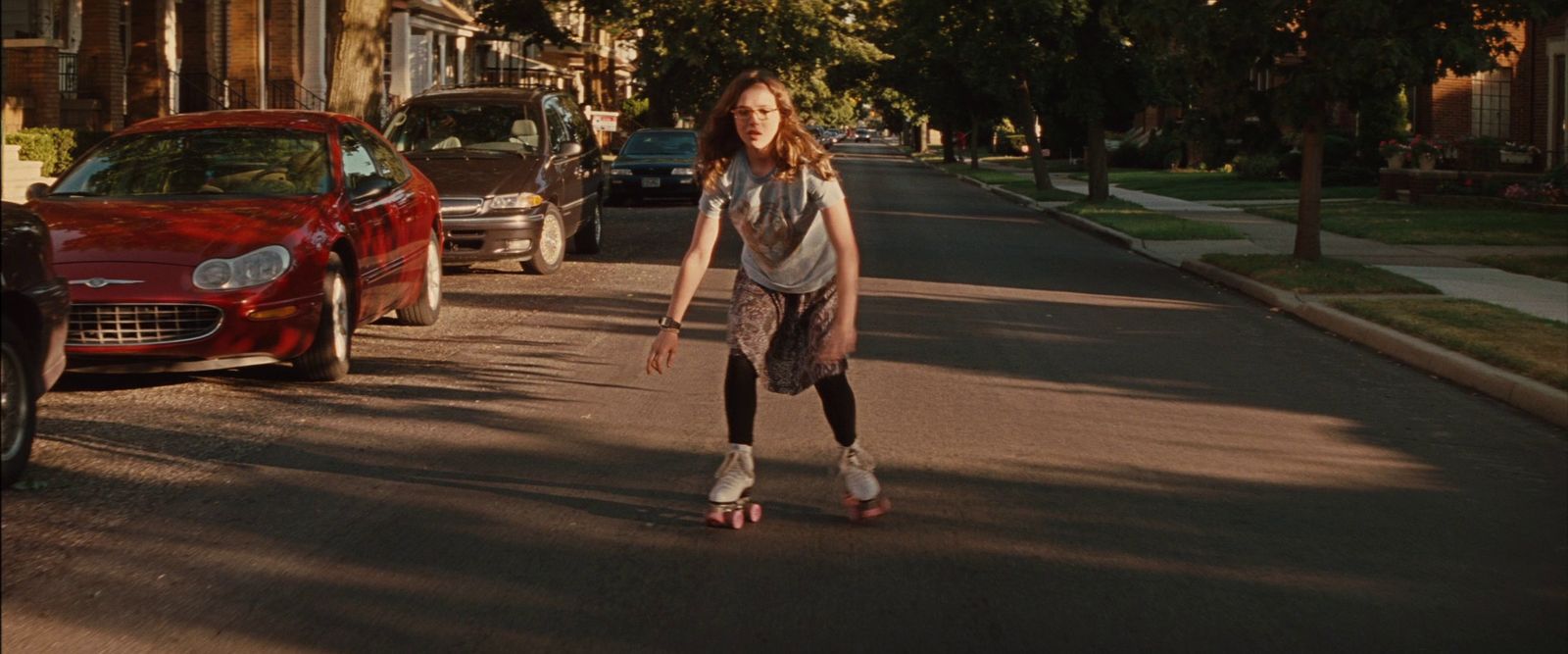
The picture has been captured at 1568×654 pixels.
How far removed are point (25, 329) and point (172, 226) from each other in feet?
8.20

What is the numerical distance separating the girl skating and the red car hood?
4014 mm

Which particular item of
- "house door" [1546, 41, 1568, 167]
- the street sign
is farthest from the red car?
"house door" [1546, 41, 1568, 167]

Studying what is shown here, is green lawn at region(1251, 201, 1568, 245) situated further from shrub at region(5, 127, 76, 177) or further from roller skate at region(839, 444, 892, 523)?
shrub at region(5, 127, 76, 177)

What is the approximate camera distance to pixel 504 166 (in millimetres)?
16375

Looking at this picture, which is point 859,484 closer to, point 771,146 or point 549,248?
point 771,146

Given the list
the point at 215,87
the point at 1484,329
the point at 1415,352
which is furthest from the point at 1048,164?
the point at 1415,352

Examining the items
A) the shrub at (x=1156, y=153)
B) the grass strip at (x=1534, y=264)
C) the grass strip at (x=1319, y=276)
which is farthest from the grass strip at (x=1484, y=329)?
the shrub at (x=1156, y=153)

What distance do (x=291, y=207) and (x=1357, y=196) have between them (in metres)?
28.0

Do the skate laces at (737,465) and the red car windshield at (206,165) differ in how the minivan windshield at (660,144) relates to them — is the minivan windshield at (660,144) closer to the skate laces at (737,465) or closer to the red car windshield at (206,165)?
the red car windshield at (206,165)

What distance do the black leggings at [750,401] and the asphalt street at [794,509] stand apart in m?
0.37

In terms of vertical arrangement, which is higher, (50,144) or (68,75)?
(68,75)

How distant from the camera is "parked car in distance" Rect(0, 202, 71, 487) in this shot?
677cm

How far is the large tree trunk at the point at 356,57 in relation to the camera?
19.7 metres

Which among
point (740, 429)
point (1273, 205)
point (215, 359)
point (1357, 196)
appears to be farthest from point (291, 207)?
point (1357, 196)
